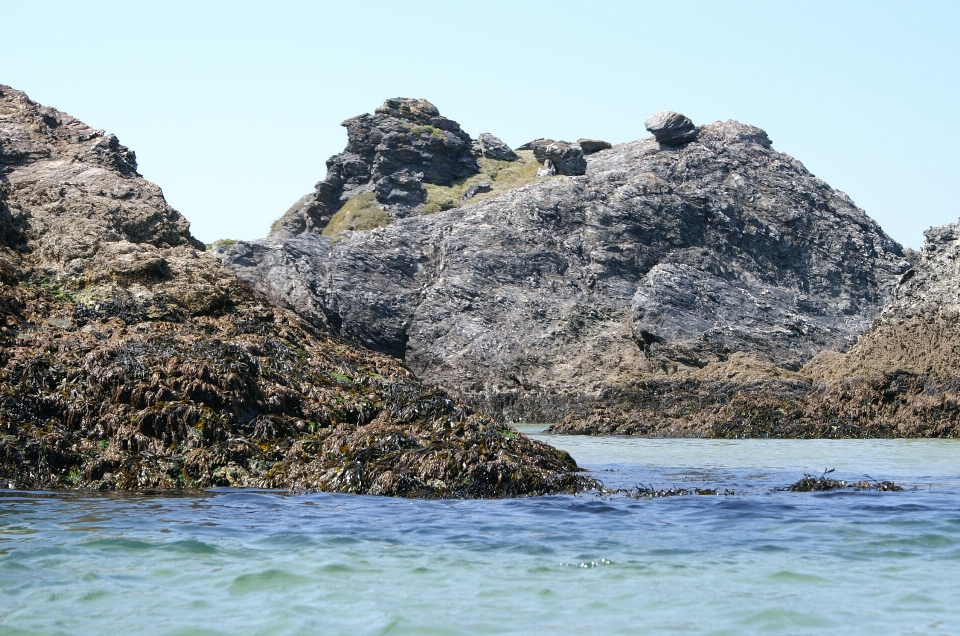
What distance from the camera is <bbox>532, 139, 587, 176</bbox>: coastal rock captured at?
54.8 metres

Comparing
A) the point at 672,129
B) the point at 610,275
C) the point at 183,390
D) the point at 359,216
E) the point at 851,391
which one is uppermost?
the point at 672,129

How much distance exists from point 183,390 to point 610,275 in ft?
114

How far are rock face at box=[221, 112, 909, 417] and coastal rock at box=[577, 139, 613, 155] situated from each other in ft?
11.9

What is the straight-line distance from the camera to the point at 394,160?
198ft

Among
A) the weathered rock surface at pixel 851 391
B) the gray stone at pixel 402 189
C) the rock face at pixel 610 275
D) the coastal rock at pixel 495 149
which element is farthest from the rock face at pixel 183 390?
the coastal rock at pixel 495 149

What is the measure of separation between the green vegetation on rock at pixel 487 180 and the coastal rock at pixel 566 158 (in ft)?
5.82

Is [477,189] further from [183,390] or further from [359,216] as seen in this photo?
[183,390]

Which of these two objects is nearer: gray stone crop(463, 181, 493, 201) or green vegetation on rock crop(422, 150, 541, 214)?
green vegetation on rock crop(422, 150, 541, 214)

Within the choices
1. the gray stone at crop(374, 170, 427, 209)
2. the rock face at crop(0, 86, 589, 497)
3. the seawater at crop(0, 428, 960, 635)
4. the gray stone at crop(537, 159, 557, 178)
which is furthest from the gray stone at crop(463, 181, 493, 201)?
the seawater at crop(0, 428, 960, 635)

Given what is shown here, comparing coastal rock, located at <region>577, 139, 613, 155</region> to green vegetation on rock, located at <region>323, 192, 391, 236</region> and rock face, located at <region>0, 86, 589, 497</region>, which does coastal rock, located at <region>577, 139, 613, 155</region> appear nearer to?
green vegetation on rock, located at <region>323, 192, 391, 236</region>

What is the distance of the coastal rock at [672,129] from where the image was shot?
5381cm

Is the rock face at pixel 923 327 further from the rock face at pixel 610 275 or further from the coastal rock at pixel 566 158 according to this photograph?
the coastal rock at pixel 566 158

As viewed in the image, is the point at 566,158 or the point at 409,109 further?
the point at 409,109

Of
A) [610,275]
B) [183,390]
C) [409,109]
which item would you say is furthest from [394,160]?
[183,390]
